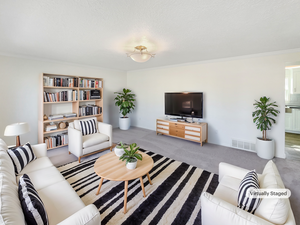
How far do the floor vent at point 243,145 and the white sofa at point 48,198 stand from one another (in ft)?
12.2

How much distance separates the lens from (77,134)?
295 cm

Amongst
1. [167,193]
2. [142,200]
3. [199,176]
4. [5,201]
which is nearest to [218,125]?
[199,176]

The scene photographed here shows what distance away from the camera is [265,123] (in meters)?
3.03

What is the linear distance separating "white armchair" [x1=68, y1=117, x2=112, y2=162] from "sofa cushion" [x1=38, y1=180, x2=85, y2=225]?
137 centimetres

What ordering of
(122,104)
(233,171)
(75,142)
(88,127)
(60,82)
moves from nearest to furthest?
(233,171)
(75,142)
(88,127)
(60,82)
(122,104)

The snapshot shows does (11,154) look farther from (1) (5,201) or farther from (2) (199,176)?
(2) (199,176)

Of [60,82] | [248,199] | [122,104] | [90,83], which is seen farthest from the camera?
[122,104]

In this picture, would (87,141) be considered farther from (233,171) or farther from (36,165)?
(233,171)

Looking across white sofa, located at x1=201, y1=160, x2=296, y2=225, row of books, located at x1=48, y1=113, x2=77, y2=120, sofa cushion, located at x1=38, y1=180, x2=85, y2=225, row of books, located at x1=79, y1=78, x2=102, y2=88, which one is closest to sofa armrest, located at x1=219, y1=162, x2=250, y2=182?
white sofa, located at x1=201, y1=160, x2=296, y2=225

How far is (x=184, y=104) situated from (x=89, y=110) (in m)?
2.96

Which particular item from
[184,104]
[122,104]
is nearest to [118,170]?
[184,104]

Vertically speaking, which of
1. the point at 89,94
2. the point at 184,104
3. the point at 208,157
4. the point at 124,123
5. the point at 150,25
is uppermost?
the point at 150,25

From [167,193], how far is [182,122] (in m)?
2.56

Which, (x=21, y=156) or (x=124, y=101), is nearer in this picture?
(x=21, y=156)
